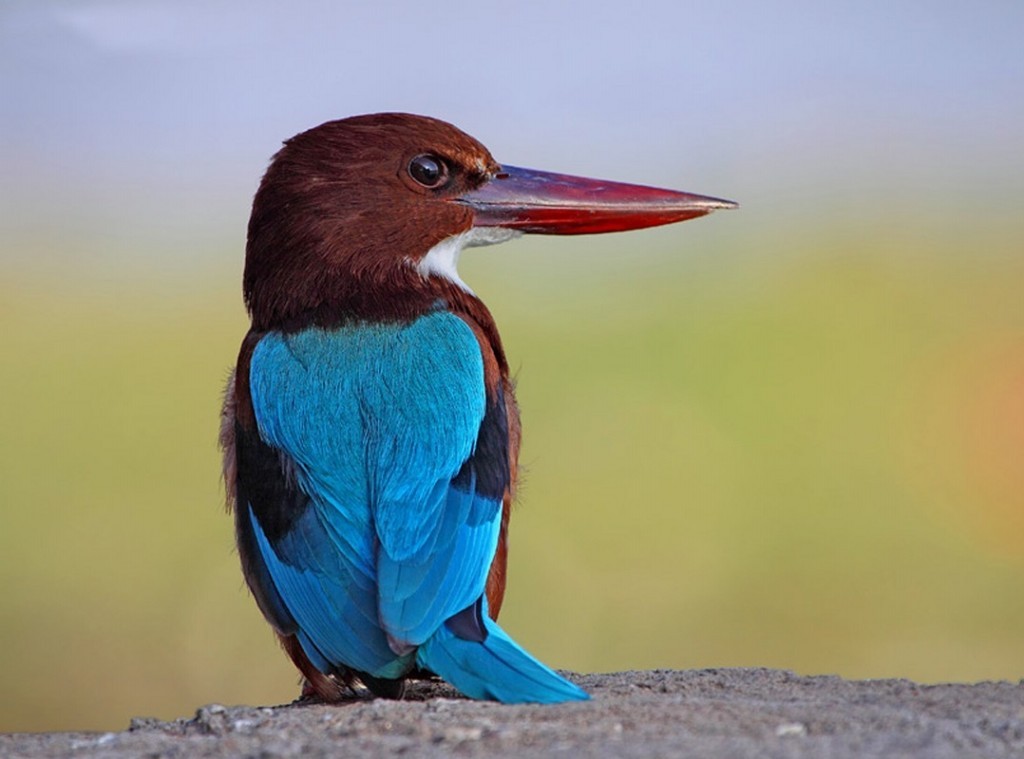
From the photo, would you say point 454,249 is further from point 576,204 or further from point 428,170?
point 576,204

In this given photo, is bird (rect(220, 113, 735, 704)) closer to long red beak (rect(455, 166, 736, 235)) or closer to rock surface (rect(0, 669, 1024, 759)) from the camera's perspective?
long red beak (rect(455, 166, 736, 235))

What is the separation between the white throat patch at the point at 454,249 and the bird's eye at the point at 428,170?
0.20m

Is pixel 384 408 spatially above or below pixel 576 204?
below

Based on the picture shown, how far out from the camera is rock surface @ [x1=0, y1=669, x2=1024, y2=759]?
2832mm

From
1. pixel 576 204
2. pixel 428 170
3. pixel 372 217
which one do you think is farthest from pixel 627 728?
pixel 576 204

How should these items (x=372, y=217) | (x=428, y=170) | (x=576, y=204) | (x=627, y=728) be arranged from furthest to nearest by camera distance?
(x=576, y=204)
(x=428, y=170)
(x=372, y=217)
(x=627, y=728)

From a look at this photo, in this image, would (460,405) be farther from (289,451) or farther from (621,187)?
(621,187)

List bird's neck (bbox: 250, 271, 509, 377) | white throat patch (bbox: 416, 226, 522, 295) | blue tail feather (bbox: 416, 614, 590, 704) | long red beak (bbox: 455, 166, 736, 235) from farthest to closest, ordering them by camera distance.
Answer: long red beak (bbox: 455, 166, 736, 235), white throat patch (bbox: 416, 226, 522, 295), bird's neck (bbox: 250, 271, 509, 377), blue tail feather (bbox: 416, 614, 590, 704)

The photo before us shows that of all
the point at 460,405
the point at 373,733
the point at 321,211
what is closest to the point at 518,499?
the point at 460,405

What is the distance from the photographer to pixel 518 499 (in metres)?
4.63

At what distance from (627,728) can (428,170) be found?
239cm

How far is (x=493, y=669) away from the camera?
139 inches

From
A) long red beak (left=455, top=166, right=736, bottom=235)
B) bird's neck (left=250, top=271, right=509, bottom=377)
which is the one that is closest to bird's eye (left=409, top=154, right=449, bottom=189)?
long red beak (left=455, top=166, right=736, bottom=235)

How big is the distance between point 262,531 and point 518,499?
0.92 metres
